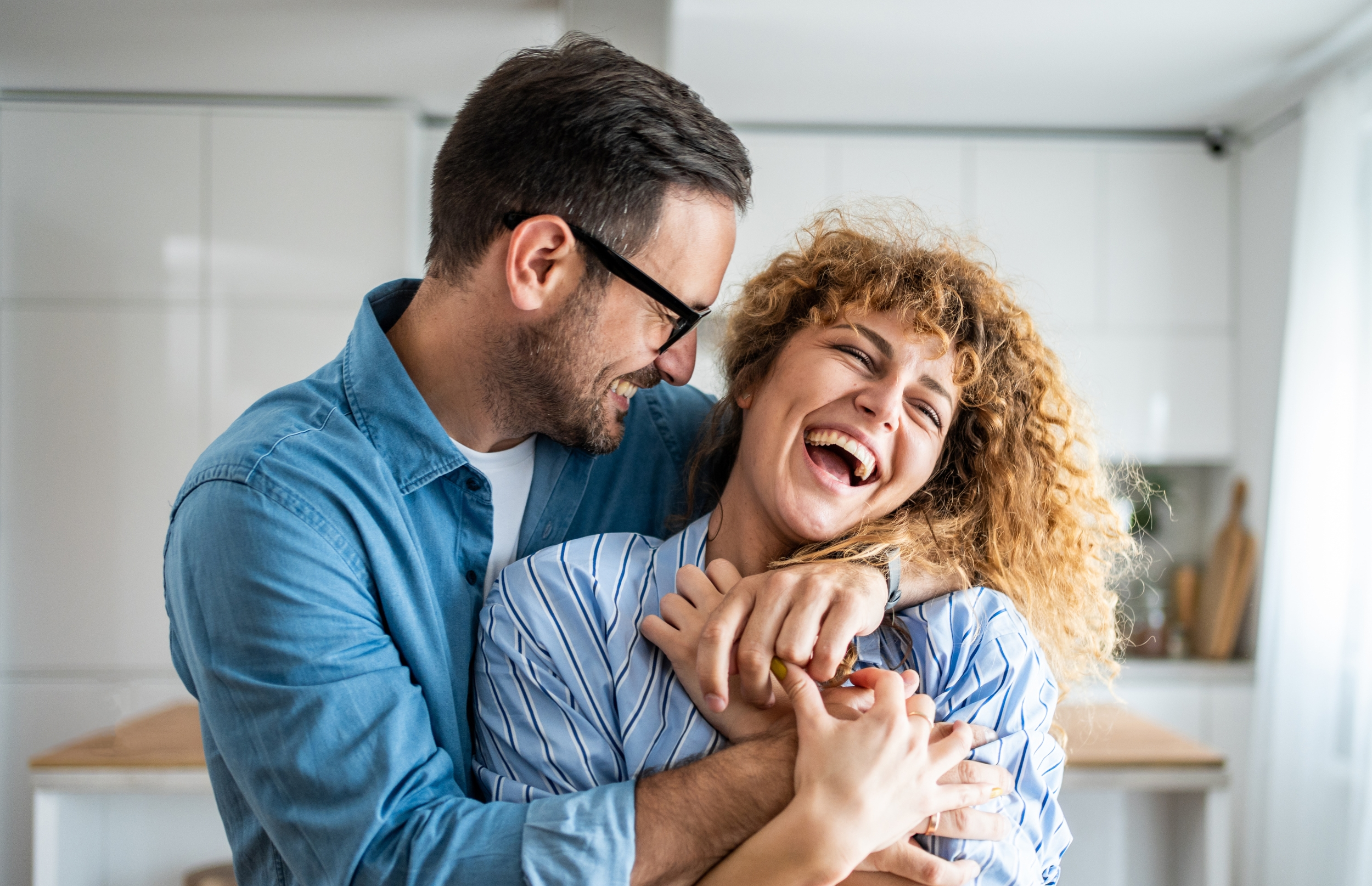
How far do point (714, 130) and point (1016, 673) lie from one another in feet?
2.70

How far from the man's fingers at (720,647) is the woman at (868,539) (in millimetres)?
70

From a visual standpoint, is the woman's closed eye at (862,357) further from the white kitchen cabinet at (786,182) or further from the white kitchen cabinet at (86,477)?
the white kitchen cabinet at (86,477)

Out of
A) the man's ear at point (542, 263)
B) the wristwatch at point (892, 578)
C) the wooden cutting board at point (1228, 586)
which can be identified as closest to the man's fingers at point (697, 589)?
the wristwatch at point (892, 578)

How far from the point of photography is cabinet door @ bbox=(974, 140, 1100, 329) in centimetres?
398

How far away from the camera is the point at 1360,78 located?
3184 mm

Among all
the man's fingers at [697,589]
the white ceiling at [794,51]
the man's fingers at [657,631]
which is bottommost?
the man's fingers at [657,631]

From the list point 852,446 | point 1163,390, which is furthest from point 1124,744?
point 1163,390

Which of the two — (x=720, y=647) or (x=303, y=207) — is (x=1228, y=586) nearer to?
(x=720, y=647)

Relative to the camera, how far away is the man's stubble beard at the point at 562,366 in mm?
1343

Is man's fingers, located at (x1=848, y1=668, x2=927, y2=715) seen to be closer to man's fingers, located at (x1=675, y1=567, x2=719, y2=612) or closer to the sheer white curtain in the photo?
man's fingers, located at (x1=675, y1=567, x2=719, y2=612)

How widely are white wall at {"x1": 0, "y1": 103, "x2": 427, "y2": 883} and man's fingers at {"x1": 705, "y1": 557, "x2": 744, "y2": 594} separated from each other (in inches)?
113

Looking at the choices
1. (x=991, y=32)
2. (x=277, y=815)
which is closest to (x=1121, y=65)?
(x=991, y=32)

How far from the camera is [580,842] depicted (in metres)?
0.98

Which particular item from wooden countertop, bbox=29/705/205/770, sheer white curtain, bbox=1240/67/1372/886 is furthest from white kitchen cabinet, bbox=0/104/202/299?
sheer white curtain, bbox=1240/67/1372/886
